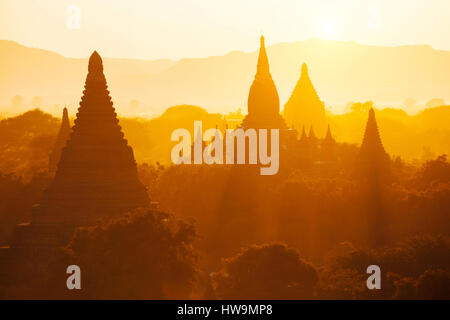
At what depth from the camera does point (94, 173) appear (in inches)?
2110

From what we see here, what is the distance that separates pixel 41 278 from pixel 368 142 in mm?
38082

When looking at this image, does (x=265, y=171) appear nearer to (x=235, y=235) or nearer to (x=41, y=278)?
(x=235, y=235)

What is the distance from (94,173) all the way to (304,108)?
357 ft

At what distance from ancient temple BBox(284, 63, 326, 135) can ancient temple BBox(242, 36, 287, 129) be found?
50.4 metres

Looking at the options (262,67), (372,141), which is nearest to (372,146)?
(372,141)

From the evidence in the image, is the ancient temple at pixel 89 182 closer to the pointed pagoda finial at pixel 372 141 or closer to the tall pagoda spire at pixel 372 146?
the tall pagoda spire at pixel 372 146

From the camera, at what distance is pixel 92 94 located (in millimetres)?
55594

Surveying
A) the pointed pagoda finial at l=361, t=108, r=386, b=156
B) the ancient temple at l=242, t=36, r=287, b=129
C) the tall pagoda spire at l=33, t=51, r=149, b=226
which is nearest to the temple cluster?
the tall pagoda spire at l=33, t=51, r=149, b=226

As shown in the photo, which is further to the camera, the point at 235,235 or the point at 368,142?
the point at 368,142

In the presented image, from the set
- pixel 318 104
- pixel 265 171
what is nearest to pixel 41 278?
pixel 265 171

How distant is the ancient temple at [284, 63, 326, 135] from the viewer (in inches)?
6289

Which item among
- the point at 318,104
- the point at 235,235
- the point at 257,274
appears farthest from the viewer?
the point at 318,104

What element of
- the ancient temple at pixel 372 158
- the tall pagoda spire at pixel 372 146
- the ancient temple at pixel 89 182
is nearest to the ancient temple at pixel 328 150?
the ancient temple at pixel 372 158

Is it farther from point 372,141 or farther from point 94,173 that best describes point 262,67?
point 94,173
